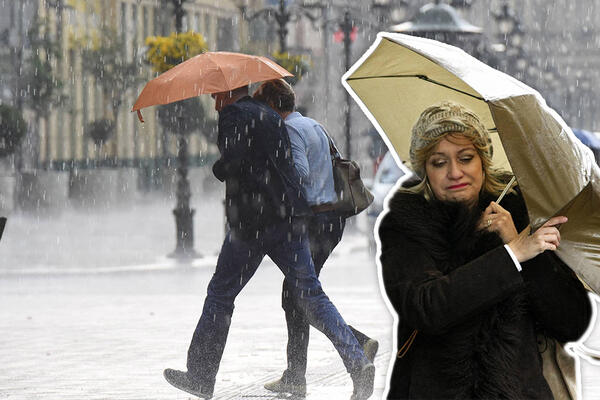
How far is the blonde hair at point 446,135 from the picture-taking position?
12.8 ft

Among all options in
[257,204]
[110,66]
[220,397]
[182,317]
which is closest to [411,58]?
[257,204]

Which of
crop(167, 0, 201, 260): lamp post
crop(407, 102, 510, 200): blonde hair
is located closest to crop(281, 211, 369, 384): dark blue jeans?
crop(407, 102, 510, 200): blonde hair

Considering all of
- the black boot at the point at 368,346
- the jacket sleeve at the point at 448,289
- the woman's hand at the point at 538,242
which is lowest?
the black boot at the point at 368,346

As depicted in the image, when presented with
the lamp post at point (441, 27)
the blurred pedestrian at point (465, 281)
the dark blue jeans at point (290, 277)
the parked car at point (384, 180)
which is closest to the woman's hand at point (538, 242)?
the blurred pedestrian at point (465, 281)

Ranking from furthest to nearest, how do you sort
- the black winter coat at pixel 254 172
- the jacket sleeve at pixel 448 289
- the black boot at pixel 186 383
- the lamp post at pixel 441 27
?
the lamp post at pixel 441 27 → the black boot at pixel 186 383 → the black winter coat at pixel 254 172 → the jacket sleeve at pixel 448 289

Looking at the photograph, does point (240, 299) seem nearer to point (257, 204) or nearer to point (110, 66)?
point (257, 204)

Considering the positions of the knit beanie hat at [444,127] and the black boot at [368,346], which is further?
the black boot at [368,346]

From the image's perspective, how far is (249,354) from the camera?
10.8 m

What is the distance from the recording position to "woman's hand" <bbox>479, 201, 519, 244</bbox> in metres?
3.91

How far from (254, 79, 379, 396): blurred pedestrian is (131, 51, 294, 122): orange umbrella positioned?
0.35 feet

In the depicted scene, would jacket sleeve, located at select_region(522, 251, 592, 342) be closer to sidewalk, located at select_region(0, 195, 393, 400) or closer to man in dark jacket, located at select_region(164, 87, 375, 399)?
man in dark jacket, located at select_region(164, 87, 375, 399)

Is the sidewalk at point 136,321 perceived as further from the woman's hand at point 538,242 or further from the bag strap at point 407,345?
the woman's hand at point 538,242

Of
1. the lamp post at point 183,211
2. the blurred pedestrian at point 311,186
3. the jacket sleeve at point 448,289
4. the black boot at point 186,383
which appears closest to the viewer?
the jacket sleeve at point 448,289

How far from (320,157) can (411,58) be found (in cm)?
340
